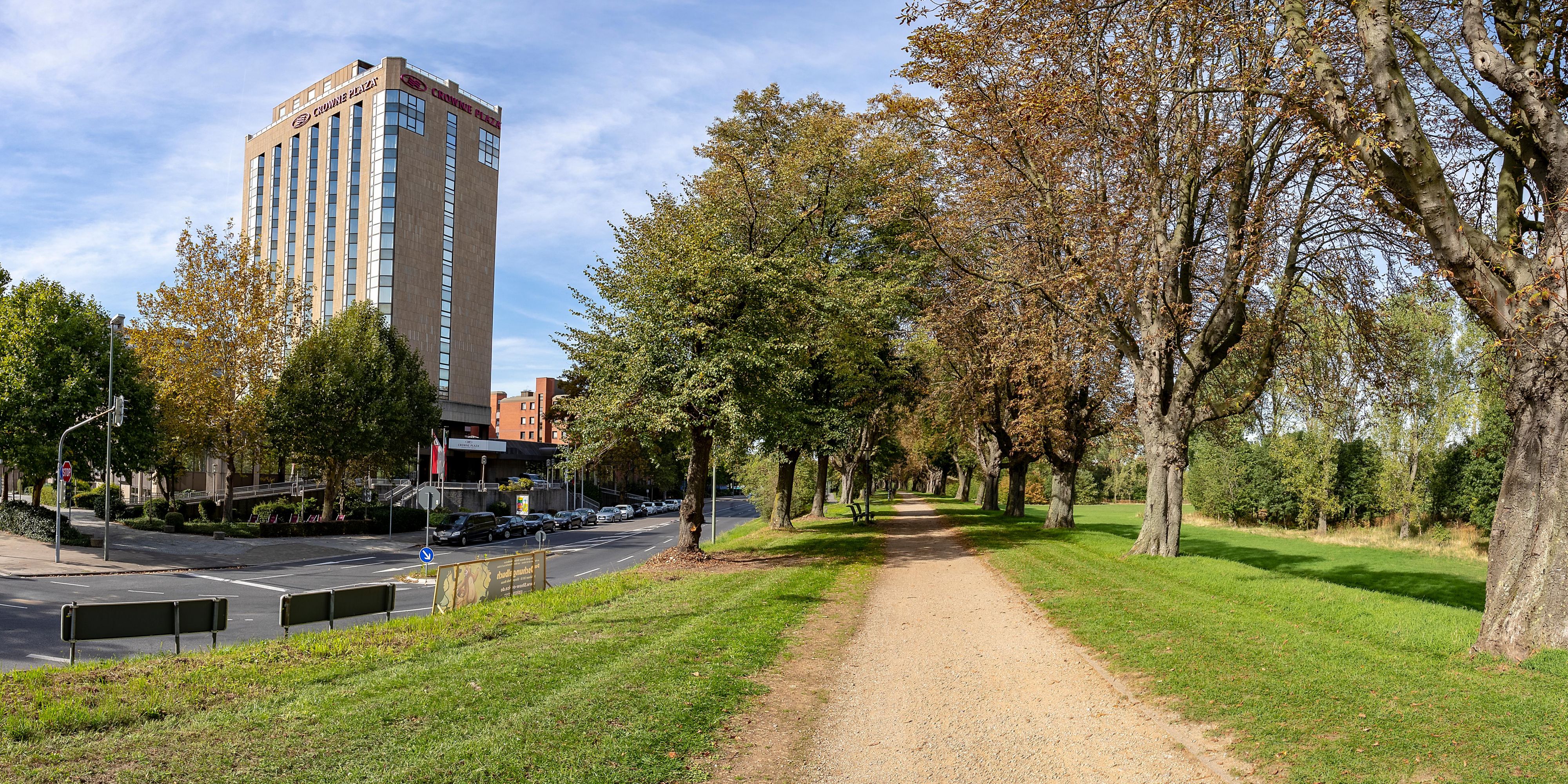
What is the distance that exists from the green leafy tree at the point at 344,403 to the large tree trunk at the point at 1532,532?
146ft

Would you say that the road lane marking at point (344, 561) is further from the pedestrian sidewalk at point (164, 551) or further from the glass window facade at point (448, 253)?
the glass window facade at point (448, 253)

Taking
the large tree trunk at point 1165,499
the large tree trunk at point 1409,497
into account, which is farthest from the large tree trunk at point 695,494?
the large tree trunk at point 1409,497

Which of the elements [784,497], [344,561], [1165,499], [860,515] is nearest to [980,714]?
[1165,499]

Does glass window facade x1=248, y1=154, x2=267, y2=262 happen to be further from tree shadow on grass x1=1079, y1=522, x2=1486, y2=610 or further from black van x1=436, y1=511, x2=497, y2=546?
tree shadow on grass x1=1079, y1=522, x2=1486, y2=610

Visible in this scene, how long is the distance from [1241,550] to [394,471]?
43.0 meters

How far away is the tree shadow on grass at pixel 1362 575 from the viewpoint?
20109 millimetres

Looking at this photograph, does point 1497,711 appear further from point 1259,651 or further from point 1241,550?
point 1241,550

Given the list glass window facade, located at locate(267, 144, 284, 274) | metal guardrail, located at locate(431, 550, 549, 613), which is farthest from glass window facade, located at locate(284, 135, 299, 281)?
metal guardrail, located at locate(431, 550, 549, 613)

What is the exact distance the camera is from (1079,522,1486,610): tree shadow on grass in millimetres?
20109

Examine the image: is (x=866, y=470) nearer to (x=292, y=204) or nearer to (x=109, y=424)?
(x=109, y=424)

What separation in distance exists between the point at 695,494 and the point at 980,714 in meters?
16.0

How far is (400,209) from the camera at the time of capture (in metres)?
72.6

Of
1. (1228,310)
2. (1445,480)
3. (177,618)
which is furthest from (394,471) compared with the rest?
(1445,480)

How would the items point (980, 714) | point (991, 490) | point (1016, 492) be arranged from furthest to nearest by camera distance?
point (991, 490) < point (1016, 492) < point (980, 714)
